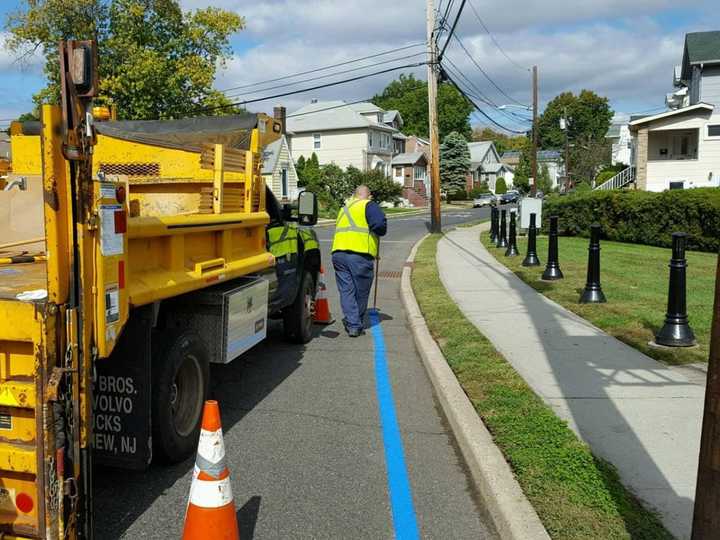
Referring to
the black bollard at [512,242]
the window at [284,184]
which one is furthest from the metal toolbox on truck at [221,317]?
the window at [284,184]

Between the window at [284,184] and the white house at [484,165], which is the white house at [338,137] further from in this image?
the white house at [484,165]

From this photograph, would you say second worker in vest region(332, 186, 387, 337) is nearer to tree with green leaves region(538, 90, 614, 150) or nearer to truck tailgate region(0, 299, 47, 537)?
truck tailgate region(0, 299, 47, 537)

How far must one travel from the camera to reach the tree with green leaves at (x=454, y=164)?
81.4 metres

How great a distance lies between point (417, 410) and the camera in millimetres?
5898

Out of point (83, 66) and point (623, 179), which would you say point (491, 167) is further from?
point (83, 66)

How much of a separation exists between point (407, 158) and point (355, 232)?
6880cm

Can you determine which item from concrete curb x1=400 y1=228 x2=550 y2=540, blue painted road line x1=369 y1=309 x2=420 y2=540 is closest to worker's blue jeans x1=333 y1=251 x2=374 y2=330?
blue painted road line x1=369 y1=309 x2=420 y2=540

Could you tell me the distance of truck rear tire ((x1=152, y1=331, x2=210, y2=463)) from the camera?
420 cm

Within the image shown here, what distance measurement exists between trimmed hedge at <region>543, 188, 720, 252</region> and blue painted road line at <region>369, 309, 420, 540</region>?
574 inches

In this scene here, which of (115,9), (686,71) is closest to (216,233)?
(115,9)

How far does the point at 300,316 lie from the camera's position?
816 centimetres

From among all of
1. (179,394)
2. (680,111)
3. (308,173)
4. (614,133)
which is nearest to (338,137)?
(308,173)

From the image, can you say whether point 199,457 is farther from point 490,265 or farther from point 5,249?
point 490,265

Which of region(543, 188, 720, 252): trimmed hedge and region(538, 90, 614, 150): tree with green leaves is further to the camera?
region(538, 90, 614, 150): tree with green leaves
